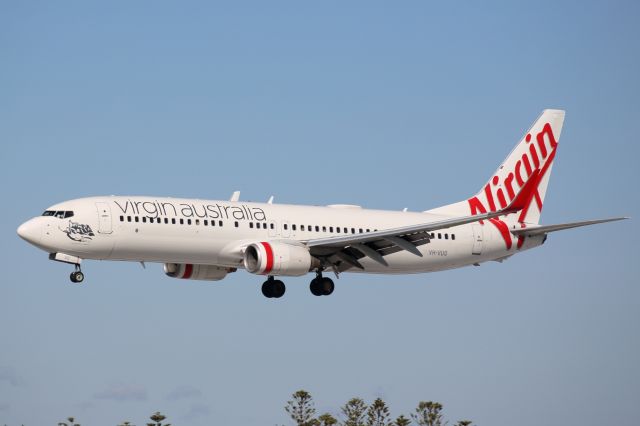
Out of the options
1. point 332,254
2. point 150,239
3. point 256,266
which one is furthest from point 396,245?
point 150,239

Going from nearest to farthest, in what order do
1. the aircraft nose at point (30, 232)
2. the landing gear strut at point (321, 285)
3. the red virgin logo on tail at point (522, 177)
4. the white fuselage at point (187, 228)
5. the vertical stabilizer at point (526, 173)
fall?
the aircraft nose at point (30, 232) < the white fuselage at point (187, 228) < the landing gear strut at point (321, 285) < the vertical stabilizer at point (526, 173) < the red virgin logo on tail at point (522, 177)

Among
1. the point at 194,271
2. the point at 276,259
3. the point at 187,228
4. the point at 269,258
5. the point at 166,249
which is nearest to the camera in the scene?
the point at 166,249

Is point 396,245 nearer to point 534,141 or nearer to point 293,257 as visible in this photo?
point 293,257

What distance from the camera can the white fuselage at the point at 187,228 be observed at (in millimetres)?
61625

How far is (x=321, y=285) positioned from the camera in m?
67.6

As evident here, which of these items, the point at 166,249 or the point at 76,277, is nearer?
the point at 166,249

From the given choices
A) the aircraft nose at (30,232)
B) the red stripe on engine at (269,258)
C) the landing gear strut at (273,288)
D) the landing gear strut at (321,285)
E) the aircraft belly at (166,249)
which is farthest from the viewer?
the landing gear strut at (273,288)

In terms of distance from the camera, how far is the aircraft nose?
202 feet

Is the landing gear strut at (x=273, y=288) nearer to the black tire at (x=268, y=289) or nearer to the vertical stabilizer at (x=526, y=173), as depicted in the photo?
the black tire at (x=268, y=289)

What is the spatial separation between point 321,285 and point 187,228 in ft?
27.3

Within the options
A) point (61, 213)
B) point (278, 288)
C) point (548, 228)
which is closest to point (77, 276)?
point (61, 213)

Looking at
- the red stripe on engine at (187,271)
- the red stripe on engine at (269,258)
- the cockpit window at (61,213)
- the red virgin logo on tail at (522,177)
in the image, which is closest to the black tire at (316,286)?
the red stripe on engine at (269,258)

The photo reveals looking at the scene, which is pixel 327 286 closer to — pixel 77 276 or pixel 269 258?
pixel 269 258

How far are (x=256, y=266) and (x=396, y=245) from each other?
23.8ft
